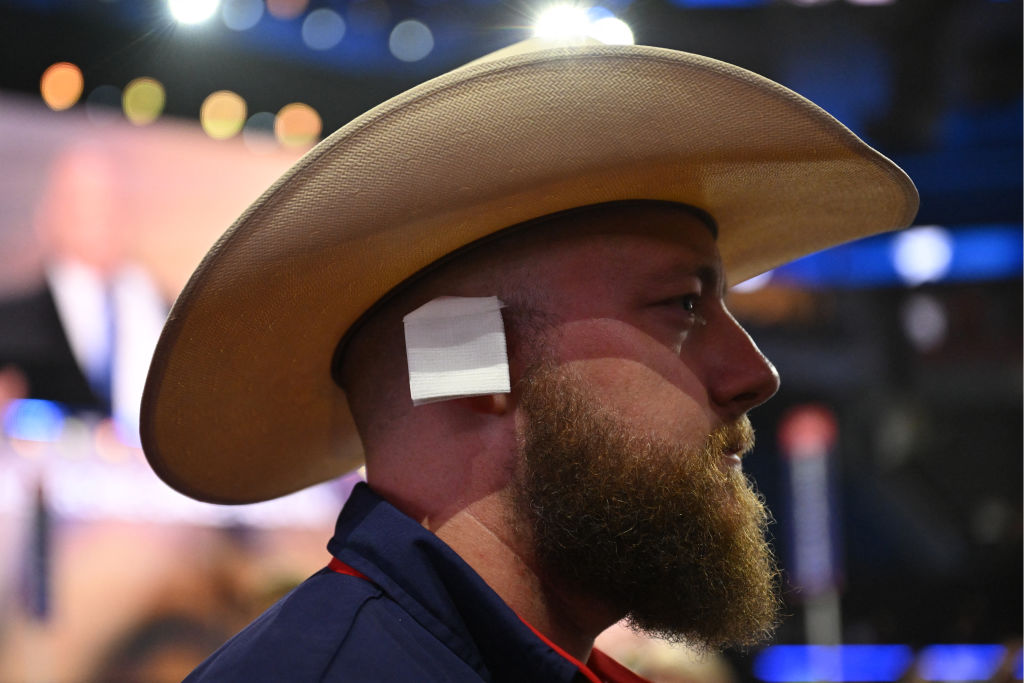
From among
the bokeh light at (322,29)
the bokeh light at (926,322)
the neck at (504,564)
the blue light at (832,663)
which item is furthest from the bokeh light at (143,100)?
the bokeh light at (926,322)

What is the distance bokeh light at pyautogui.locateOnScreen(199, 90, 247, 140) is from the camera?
442 centimetres

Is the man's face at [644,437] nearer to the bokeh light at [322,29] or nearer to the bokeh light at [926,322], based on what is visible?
the bokeh light at [322,29]

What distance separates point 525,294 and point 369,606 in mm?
459

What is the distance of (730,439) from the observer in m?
1.41

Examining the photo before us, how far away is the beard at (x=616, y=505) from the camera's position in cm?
129

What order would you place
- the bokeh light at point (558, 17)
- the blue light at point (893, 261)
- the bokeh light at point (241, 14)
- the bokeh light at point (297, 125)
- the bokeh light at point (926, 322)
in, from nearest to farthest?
1. the bokeh light at point (558, 17)
2. the bokeh light at point (241, 14)
3. the bokeh light at point (297, 125)
4. the blue light at point (893, 261)
5. the bokeh light at point (926, 322)

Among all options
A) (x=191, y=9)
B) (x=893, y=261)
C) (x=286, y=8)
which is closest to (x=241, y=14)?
(x=286, y=8)

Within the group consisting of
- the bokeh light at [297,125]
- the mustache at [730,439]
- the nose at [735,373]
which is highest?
the bokeh light at [297,125]

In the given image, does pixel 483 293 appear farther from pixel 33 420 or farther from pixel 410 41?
pixel 410 41

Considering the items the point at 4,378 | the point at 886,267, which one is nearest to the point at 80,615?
the point at 4,378

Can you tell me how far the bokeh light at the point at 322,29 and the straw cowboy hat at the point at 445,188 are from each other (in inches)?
133

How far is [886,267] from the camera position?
8.23 m

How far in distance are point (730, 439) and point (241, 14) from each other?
3.67 metres

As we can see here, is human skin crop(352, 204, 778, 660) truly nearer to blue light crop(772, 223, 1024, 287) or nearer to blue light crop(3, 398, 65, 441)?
blue light crop(3, 398, 65, 441)
